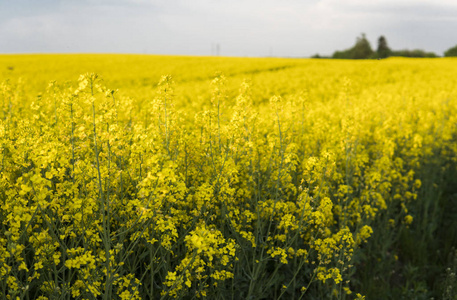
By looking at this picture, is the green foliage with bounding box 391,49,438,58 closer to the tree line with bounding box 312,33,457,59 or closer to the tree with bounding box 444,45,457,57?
the tree line with bounding box 312,33,457,59

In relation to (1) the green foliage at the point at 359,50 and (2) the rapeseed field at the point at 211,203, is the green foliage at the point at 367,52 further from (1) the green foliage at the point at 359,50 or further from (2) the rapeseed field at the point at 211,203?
(2) the rapeseed field at the point at 211,203

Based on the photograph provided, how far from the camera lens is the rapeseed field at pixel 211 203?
9.40ft

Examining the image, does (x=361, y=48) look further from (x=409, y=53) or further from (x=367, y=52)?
(x=409, y=53)

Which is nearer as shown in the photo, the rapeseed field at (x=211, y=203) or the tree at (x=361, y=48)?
the rapeseed field at (x=211, y=203)

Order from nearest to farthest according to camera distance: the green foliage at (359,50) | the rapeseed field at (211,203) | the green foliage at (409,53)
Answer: the rapeseed field at (211,203) → the green foliage at (409,53) → the green foliage at (359,50)

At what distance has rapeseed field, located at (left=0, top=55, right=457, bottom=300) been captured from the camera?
2.87 m

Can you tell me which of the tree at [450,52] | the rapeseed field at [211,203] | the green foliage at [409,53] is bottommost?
the rapeseed field at [211,203]

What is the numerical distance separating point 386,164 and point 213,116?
309cm

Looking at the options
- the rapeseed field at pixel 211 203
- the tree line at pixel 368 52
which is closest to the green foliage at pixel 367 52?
the tree line at pixel 368 52

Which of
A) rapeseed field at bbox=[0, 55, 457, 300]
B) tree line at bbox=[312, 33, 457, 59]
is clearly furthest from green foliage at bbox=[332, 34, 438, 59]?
rapeseed field at bbox=[0, 55, 457, 300]

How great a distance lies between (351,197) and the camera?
571 centimetres

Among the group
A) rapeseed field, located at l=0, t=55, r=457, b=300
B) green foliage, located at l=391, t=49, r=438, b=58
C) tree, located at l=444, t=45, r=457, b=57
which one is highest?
tree, located at l=444, t=45, r=457, b=57

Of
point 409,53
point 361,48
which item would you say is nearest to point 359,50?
point 361,48

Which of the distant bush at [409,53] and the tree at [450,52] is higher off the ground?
the tree at [450,52]
